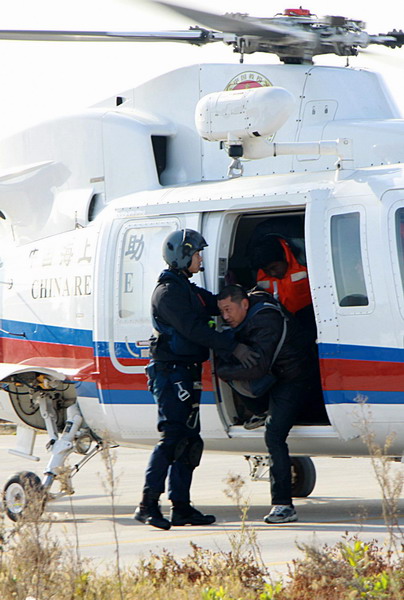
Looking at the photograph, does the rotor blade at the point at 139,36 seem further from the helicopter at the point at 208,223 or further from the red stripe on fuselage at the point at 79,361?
the red stripe on fuselage at the point at 79,361

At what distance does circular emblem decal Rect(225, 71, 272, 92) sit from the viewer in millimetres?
9727

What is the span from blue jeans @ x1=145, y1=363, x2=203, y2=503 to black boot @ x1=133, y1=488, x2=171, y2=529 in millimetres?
54

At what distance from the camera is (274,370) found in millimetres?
8500

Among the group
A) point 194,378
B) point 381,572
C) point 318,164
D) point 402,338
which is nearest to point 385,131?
point 318,164

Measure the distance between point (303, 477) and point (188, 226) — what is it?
322 cm

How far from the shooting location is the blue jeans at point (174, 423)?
832 centimetres

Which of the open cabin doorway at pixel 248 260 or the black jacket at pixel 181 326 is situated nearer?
the black jacket at pixel 181 326

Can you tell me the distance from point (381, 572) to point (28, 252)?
19.9ft

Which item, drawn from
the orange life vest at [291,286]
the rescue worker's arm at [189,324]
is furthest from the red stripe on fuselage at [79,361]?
the orange life vest at [291,286]

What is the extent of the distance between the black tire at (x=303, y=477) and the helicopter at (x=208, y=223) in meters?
0.01

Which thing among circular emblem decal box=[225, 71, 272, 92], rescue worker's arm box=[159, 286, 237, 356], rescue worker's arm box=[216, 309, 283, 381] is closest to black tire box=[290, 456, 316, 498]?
rescue worker's arm box=[216, 309, 283, 381]

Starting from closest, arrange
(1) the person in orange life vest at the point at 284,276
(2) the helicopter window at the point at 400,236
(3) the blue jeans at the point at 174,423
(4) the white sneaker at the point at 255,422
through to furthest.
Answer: (2) the helicopter window at the point at 400,236 < (3) the blue jeans at the point at 174,423 < (4) the white sneaker at the point at 255,422 < (1) the person in orange life vest at the point at 284,276

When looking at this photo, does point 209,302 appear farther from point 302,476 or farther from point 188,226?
point 302,476

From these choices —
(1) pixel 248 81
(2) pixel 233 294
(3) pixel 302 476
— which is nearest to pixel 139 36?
(1) pixel 248 81
